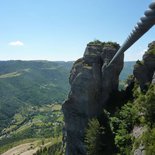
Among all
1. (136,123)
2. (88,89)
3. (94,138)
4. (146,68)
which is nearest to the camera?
(136,123)

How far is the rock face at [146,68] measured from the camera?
83750 mm

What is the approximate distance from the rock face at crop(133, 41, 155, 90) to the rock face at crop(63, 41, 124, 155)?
27.0 ft

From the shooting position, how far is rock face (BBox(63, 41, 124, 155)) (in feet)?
308

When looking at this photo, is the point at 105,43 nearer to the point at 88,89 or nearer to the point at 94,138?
the point at 88,89

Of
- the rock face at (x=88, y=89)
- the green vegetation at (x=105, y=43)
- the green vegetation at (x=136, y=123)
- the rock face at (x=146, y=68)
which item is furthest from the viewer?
the green vegetation at (x=105, y=43)

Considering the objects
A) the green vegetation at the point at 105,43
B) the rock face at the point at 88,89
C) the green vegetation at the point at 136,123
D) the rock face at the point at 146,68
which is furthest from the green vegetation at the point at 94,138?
the green vegetation at the point at 105,43

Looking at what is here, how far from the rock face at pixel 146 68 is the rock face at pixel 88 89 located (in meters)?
8.23

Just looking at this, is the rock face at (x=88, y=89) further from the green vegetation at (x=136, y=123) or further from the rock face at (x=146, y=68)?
the green vegetation at (x=136, y=123)

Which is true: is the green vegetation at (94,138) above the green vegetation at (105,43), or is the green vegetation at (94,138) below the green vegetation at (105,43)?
below

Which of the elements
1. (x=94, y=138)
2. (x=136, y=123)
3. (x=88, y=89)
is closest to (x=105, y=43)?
(x=88, y=89)

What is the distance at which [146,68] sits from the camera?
85.5 meters

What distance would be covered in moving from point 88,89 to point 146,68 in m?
18.3

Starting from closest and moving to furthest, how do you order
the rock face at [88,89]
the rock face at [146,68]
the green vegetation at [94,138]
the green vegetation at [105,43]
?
the green vegetation at [94,138], the rock face at [146,68], the rock face at [88,89], the green vegetation at [105,43]

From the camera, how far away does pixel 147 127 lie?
63000 millimetres
